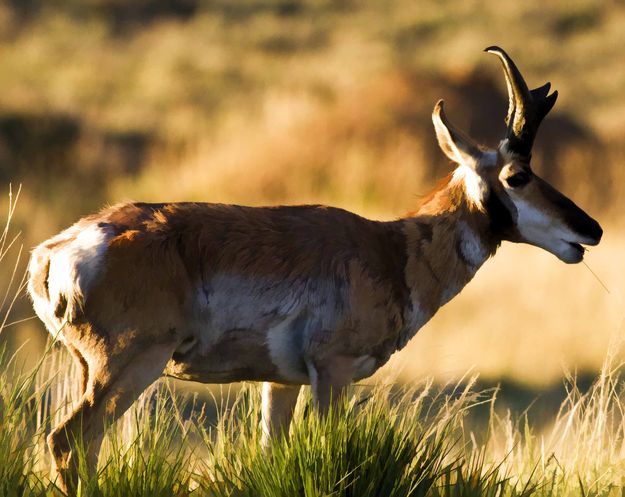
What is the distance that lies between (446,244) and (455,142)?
1.77ft

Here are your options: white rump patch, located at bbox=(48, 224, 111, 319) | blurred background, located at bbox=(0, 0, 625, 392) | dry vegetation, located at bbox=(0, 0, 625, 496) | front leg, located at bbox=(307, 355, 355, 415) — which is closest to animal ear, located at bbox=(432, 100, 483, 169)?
blurred background, located at bbox=(0, 0, 625, 392)

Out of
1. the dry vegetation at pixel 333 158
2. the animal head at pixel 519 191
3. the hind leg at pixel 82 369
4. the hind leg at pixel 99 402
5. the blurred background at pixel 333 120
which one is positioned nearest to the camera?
the hind leg at pixel 99 402

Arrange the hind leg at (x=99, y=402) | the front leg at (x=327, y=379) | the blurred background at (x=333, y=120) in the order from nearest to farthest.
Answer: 1. the hind leg at (x=99, y=402)
2. the front leg at (x=327, y=379)
3. the blurred background at (x=333, y=120)

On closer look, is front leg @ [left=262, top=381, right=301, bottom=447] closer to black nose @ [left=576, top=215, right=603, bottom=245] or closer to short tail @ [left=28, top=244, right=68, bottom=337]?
short tail @ [left=28, top=244, right=68, bottom=337]

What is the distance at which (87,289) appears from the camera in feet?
21.2

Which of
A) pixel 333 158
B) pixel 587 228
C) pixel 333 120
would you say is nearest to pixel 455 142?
pixel 587 228

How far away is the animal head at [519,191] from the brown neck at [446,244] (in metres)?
0.08

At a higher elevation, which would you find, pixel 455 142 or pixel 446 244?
pixel 455 142

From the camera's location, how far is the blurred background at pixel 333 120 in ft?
55.8

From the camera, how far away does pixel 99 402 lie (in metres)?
6.45

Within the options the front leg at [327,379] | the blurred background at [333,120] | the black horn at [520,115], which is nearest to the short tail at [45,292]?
the blurred background at [333,120]

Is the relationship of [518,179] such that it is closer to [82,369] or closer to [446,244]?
[446,244]

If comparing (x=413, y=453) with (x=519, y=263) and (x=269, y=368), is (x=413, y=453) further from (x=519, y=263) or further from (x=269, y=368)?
(x=519, y=263)

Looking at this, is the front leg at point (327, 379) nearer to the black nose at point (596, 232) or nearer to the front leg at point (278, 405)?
the front leg at point (278, 405)
